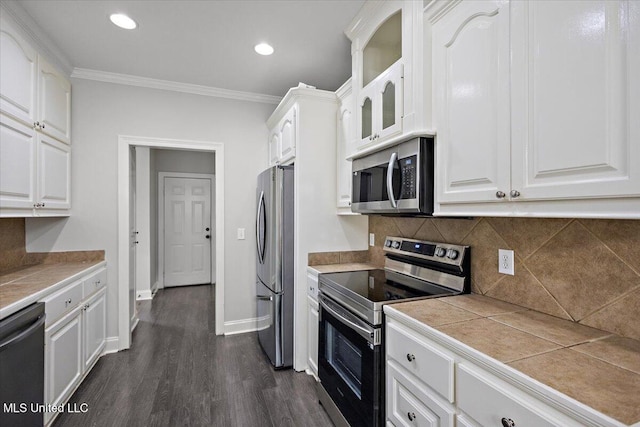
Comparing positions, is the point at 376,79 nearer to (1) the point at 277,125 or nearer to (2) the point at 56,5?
(1) the point at 277,125

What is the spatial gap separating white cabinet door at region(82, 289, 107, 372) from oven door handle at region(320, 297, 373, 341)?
1.87 m

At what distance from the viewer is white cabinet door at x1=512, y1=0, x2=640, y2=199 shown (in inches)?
32.7

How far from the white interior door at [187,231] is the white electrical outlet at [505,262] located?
16.5 feet

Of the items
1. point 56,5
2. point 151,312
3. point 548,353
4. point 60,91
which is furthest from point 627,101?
point 151,312

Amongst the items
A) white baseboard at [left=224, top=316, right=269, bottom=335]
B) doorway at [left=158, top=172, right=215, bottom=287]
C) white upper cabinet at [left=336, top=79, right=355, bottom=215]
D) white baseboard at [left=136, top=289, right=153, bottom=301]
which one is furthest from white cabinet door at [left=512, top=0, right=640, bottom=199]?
doorway at [left=158, top=172, right=215, bottom=287]

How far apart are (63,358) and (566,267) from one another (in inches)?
114

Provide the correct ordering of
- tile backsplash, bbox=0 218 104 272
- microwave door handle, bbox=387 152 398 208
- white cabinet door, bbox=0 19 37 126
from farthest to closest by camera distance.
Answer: tile backsplash, bbox=0 218 104 272 → white cabinet door, bbox=0 19 37 126 → microwave door handle, bbox=387 152 398 208

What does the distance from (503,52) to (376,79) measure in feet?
2.70

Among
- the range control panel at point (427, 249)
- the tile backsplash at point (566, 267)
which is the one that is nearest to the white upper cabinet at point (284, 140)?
the range control panel at point (427, 249)

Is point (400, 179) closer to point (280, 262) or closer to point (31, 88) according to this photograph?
point (280, 262)

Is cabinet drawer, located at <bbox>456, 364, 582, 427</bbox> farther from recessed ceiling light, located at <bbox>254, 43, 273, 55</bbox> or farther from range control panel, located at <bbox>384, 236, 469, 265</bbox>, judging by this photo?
recessed ceiling light, located at <bbox>254, 43, 273, 55</bbox>

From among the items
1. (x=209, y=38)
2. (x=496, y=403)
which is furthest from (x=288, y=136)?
(x=496, y=403)

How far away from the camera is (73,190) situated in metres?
2.89

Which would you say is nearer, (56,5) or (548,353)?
(548,353)
